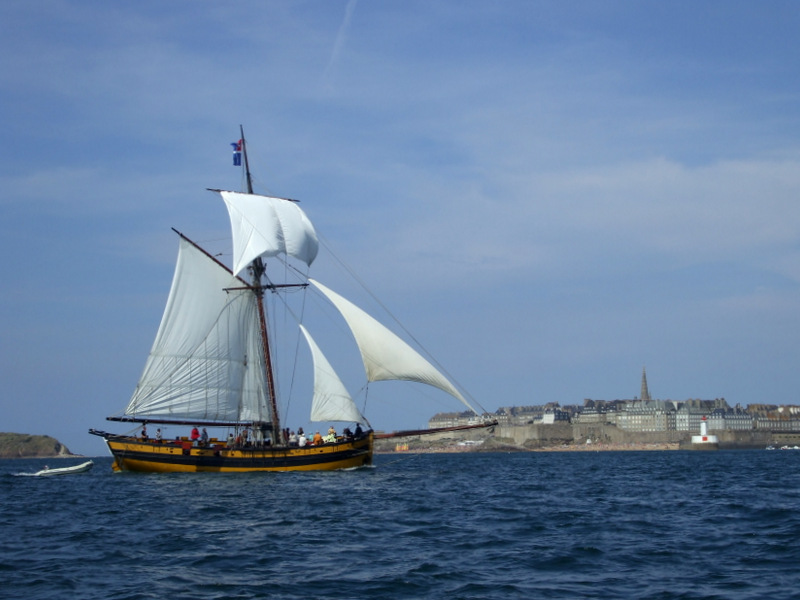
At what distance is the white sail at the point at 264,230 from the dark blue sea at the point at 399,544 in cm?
1482

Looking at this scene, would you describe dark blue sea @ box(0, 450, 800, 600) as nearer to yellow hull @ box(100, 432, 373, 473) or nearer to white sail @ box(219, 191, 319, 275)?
yellow hull @ box(100, 432, 373, 473)

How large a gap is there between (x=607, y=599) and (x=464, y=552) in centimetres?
500

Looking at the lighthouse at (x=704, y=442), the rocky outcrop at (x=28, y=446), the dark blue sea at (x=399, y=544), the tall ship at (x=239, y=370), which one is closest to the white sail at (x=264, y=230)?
the tall ship at (x=239, y=370)

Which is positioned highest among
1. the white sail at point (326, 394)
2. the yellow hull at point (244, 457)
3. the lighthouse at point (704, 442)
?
the white sail at point (326, 394)

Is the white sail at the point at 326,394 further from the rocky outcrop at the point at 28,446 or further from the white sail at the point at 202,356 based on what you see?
the rocky outcrop at the point at 28,446

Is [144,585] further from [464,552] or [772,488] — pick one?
[772,488]

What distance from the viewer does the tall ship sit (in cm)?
4362

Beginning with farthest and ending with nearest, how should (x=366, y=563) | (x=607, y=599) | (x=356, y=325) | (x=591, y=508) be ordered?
(x=356, y=325), (x=591, y=508), (x=366, y=563), (x=607, y=599)

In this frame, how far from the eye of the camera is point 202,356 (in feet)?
149

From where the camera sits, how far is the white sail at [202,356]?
148ft

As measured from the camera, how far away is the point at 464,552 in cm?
1892

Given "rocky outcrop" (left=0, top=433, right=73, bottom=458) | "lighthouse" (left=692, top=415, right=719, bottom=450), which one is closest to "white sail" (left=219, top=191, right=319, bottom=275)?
"lighthouse" (left=692, top=415, right=719, bottom=450)

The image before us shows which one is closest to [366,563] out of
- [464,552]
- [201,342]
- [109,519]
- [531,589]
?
[464,552]

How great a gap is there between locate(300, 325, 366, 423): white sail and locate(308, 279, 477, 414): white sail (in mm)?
2162
